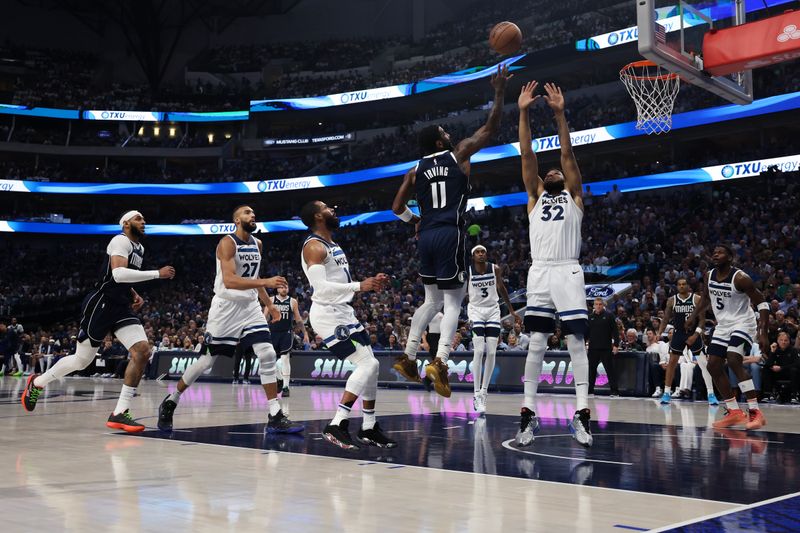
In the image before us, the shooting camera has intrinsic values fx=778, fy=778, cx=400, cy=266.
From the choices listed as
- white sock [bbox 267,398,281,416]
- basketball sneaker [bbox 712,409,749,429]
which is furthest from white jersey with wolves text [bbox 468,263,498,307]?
white sock [bbox 267,398,281,416]

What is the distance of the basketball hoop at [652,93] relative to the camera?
15770 mm

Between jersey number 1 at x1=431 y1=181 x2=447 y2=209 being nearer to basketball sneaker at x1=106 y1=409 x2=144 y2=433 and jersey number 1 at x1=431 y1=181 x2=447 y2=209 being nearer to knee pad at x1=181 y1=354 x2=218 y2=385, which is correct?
knee pad at x1=181 y1=354 x2=218 y2=385

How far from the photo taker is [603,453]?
21.4 ft

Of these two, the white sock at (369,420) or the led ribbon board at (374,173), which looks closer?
the white sock at (369,420)

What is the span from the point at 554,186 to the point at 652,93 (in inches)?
417

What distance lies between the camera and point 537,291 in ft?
24.2

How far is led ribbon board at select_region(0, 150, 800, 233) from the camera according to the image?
2753 cm

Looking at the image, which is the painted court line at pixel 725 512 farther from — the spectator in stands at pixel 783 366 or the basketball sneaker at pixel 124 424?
the spectator in stands at pixel 783 366

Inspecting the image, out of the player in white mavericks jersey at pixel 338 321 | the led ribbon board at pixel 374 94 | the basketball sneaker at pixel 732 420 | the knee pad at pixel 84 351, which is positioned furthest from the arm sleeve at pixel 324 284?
the led ribbon board at pixel 374 94

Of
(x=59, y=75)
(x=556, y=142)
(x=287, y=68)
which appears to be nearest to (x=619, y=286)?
(x=556, y=142)

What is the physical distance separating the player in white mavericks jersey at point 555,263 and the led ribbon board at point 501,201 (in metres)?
21.0

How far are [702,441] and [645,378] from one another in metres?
8.17

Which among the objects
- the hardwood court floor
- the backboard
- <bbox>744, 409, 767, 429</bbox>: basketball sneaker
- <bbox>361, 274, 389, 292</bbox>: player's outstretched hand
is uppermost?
the backboard

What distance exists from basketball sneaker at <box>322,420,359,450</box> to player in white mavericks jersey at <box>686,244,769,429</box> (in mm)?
4745
